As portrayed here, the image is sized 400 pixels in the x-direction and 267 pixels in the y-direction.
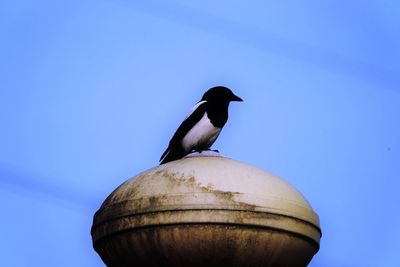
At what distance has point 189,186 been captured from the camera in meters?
6.10

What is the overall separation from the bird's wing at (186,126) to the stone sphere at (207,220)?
1.63m

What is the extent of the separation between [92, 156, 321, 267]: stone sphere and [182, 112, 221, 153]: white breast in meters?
1.53

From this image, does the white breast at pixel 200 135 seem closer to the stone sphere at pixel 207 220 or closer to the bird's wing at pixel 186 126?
the bird's wing at pixel 186 126

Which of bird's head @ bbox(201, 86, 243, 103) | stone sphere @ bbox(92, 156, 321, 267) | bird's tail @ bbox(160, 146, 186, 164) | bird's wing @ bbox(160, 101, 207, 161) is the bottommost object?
stone sphere @ bbox(92, 156, 321, 267)

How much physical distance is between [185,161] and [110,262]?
1062 millimetres

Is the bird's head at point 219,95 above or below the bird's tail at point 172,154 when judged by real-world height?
above

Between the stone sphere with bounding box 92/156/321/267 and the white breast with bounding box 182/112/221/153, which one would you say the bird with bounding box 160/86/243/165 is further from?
the stone sphere with bounding box 92/156/321/267

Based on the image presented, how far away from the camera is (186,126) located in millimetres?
8078

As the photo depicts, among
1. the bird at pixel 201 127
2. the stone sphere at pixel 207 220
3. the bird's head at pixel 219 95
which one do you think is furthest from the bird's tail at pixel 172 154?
the stone sphere at pixel 207 220

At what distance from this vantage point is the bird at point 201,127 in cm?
800

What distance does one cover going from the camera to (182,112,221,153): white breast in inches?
314

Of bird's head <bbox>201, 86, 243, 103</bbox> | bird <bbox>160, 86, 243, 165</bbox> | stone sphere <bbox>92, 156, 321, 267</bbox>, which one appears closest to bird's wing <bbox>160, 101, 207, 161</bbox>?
bird <bbox>160, 86, 243, 165</bbox>

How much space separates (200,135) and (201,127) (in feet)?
0.29

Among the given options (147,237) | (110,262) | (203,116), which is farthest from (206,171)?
(203,116)
